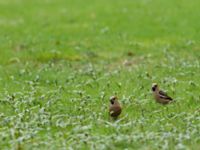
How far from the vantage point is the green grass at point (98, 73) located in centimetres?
1185

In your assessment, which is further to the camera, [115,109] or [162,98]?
[162,98]

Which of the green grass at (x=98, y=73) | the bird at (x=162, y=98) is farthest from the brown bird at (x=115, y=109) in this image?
the bird at (x=162, y=98)

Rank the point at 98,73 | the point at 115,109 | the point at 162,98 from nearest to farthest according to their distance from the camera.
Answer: the point at 115,109 → the point at 162,98 → the point at 98,73

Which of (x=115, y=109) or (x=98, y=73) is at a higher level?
(x=98, y=73)

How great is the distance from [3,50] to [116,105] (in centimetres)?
1004

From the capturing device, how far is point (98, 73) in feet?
60.8

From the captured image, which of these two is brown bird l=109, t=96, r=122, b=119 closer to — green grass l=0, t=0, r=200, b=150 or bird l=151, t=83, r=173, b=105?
green grass l=0, t=0, r=200, b=150

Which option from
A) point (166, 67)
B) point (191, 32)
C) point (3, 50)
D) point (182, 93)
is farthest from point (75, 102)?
point (191, 32)

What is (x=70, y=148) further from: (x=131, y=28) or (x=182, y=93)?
(x=131, y=28)

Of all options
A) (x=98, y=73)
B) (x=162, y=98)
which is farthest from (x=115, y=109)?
(x=98, y=73)

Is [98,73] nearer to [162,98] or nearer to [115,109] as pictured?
[162,98]

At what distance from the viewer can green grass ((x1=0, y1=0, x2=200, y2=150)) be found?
38.9 feet

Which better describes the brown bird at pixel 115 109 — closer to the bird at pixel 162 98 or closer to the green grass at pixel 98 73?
the green grass at pixel 98 73

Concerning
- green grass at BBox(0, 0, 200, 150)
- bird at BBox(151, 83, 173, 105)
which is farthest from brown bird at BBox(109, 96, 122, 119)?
bird at BBox(151, 83, 173, 105)
